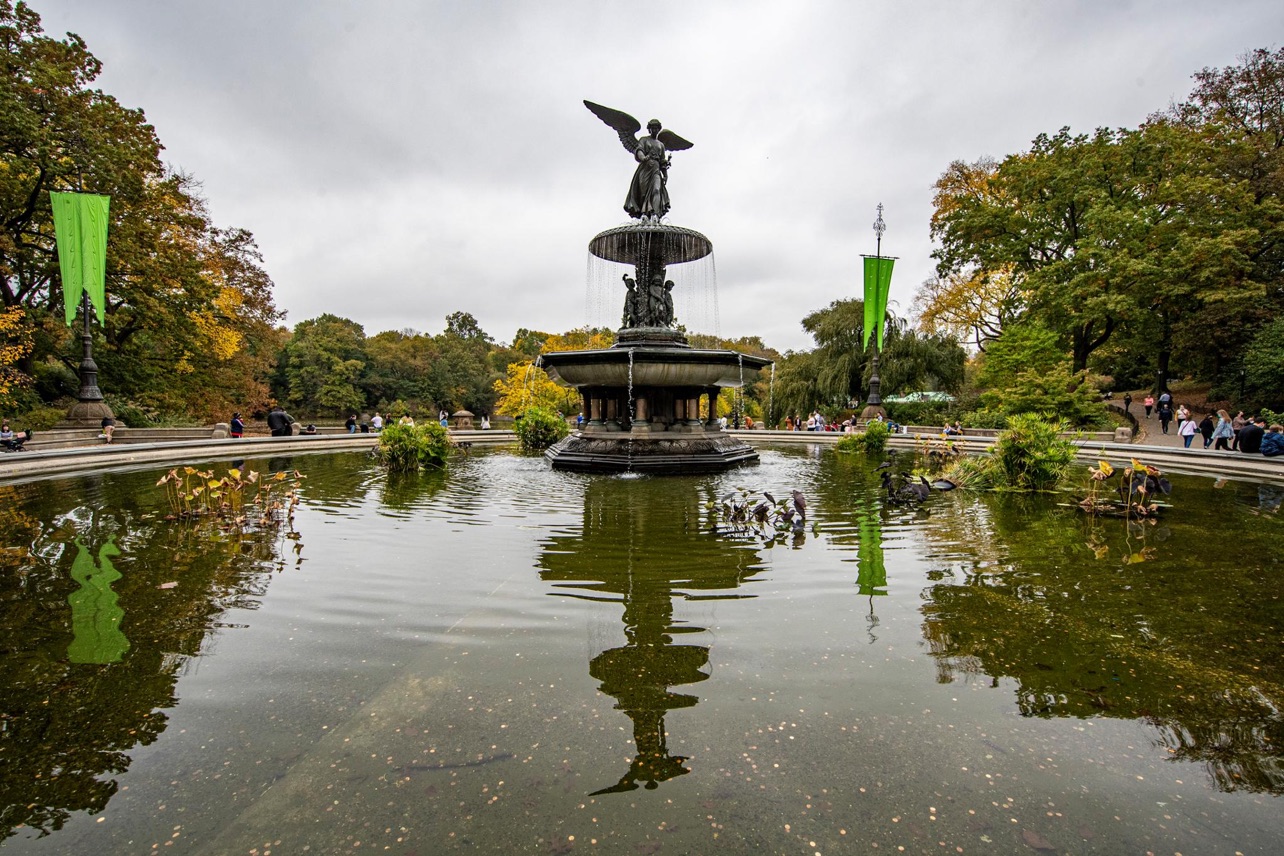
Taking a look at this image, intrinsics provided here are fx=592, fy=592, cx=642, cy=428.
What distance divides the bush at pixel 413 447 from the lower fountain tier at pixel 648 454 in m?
2.52

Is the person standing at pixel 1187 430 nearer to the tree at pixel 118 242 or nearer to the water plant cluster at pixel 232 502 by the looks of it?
the water plant cluster at pixel 232 502

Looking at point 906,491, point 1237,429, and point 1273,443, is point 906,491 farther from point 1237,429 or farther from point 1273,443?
point 1237,429

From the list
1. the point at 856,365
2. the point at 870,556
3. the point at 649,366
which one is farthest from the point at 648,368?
the point at 856,365

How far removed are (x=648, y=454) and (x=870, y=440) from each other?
7.89 meters

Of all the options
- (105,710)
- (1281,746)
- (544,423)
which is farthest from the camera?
(544,423)

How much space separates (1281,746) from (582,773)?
3.00 meters

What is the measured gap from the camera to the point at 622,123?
15.6 metres

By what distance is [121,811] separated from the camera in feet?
6.96

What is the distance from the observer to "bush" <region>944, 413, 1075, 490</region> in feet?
31.6

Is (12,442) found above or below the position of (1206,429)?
below

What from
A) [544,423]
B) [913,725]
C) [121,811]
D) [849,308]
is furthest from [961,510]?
[849,308]

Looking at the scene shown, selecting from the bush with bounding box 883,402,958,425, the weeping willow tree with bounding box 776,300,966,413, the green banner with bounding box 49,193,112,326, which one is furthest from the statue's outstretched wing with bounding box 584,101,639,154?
the bush with bounding box 883,402,958,425

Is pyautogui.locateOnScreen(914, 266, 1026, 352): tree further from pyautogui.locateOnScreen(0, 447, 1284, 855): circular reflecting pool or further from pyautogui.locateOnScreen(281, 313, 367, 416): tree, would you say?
pyautogui.locateOnScreen(281, 313, 367, 416): tree

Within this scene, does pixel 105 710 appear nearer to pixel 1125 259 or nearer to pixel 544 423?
pixel 544 423
